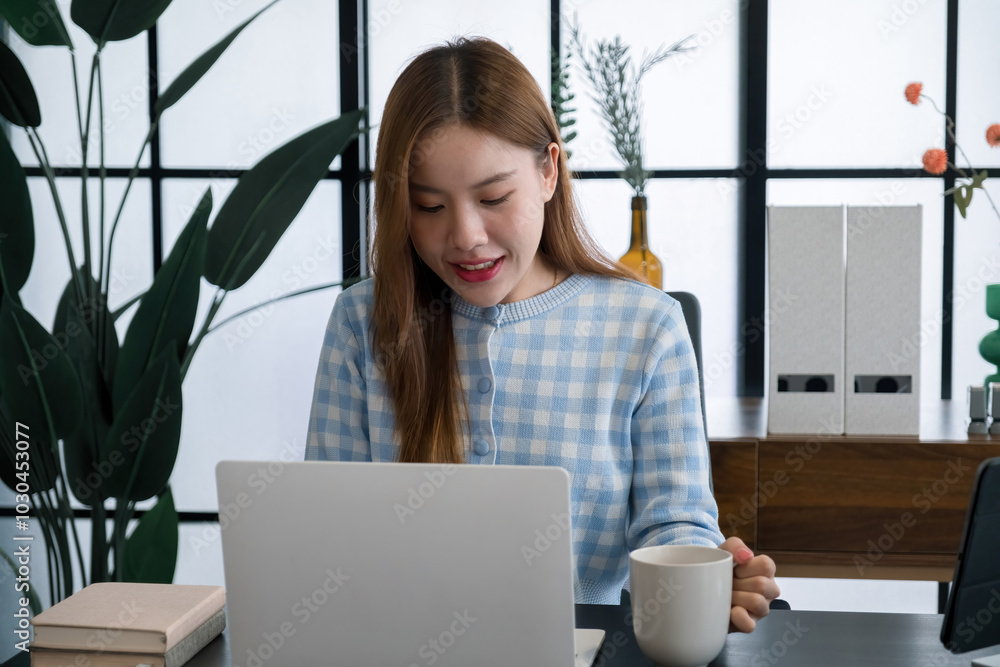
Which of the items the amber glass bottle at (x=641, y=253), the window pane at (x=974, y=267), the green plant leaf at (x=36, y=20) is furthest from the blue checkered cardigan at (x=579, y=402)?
the window pane at (x=974, y=267)

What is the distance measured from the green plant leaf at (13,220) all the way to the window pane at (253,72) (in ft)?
3.38

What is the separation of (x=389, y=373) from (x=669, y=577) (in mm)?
602

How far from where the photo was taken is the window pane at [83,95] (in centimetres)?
275

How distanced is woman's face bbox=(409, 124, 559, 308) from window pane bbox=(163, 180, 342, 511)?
5.38 ft

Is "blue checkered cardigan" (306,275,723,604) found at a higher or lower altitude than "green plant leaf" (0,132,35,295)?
lower

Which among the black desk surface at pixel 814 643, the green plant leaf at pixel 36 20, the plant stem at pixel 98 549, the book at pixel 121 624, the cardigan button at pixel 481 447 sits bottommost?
the plant stem at pixel 98 549

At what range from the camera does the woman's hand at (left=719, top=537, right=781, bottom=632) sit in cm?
84

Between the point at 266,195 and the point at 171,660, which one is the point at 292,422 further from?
the point at 171,660

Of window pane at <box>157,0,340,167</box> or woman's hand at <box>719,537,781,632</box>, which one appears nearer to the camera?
woman's hand at <box>719,537,781,632</box>

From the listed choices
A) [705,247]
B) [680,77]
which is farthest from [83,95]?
[705,247]

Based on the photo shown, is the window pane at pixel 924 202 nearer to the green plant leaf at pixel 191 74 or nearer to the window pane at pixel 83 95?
the green plant leaf at pixel 191 74

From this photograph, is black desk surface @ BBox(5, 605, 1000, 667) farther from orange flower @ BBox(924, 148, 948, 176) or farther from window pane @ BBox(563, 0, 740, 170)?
window pane @ BBox(563, 0, 740, 170)

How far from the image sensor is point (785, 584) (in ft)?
8.68

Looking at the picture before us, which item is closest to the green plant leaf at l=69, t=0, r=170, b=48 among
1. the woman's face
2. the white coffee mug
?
the woman's face
